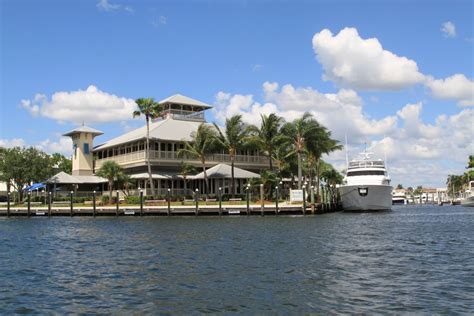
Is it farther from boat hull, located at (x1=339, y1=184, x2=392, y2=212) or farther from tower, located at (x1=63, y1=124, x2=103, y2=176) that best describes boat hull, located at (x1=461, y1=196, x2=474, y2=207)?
tower, located at (x1=63, y1=124, x2=103, y2=176)

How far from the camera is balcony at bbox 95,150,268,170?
234 feet

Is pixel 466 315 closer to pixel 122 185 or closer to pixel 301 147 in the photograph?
pixel 301 147

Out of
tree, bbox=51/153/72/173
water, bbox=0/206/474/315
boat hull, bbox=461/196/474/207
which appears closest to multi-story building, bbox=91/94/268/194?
tree, bbox=51/153/72/173

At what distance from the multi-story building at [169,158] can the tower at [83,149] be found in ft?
3.72

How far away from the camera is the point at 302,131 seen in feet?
212

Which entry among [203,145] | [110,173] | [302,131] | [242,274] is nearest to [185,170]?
[203,145]

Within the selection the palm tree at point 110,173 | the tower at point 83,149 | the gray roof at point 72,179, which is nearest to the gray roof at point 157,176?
the palm tree at point 110,173

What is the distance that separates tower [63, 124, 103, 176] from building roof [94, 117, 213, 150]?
1581 millimetres

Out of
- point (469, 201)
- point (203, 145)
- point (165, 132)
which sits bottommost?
point (469, 201)

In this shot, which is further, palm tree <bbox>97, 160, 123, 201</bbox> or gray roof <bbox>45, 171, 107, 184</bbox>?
gray roof <bbox>45, 171, 107, 184</bbox>

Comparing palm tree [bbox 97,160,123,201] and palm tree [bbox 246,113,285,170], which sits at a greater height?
palm tree [bbox 246,113,285,170]

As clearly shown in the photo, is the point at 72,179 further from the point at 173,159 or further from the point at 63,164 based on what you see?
the point at 63,164

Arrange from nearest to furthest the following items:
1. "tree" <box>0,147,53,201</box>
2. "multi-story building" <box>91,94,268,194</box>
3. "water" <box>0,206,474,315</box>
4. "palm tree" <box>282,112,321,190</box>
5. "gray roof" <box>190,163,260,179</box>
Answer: "water" <box>0,206,474,315</box> → "palm tree" <box>282,112,321,190</box> → "gray roof" <box>190,163,260,179</box> → "multi-story building" <box>91,94,268,194</box> → "tree" <box>0,147,53,201</box>

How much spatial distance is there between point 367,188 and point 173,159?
79.2 ft
